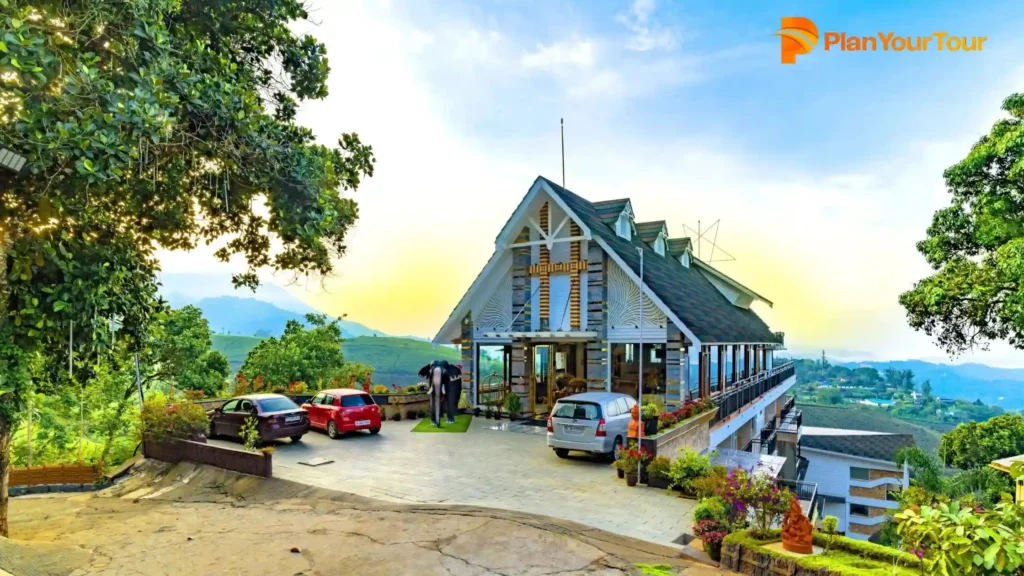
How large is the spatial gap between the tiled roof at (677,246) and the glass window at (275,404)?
2134 cm

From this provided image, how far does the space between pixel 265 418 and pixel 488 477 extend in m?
7.29

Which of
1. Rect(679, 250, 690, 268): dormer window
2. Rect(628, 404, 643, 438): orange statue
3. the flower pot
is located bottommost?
the flower pot

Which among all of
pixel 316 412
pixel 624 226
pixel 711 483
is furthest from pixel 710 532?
pixel 624 226

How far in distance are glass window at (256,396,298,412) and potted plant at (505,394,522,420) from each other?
772cm

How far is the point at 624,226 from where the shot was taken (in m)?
23.1

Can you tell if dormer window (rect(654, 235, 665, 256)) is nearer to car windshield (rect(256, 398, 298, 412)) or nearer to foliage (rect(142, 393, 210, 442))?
car windshield (rect(256, 398, 298, 412))

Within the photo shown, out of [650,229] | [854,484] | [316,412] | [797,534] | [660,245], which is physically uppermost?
[650,229]

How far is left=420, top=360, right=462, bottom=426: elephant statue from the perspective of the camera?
18844 millimetres

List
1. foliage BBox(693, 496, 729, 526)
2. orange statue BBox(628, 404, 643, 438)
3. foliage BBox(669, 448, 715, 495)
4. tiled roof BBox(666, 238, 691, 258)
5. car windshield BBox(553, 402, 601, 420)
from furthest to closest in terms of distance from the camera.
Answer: tiled roof BBox(666, 238, 691, 258) → car windshield BBox(553, 402, 601, 420) → orange statue BBox(628, 404, 643, 438) → foliage BBox(669, 448, 715, 495) → foliage BBox(693, 496, 729, 526)

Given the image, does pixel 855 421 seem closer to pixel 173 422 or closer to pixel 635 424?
pixel 635 424

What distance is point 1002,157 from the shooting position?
44.1 feet

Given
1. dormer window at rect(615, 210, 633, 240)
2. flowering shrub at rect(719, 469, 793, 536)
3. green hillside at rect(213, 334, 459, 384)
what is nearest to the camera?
flowering shrub at rect(719, 469, 793, 536)

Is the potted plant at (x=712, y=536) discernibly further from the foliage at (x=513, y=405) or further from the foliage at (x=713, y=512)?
the foliage at (x=513, y=405)

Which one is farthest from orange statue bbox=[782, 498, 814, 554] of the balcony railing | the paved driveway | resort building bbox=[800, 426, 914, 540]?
resort building bbox=[800, 426, 914, 540]
